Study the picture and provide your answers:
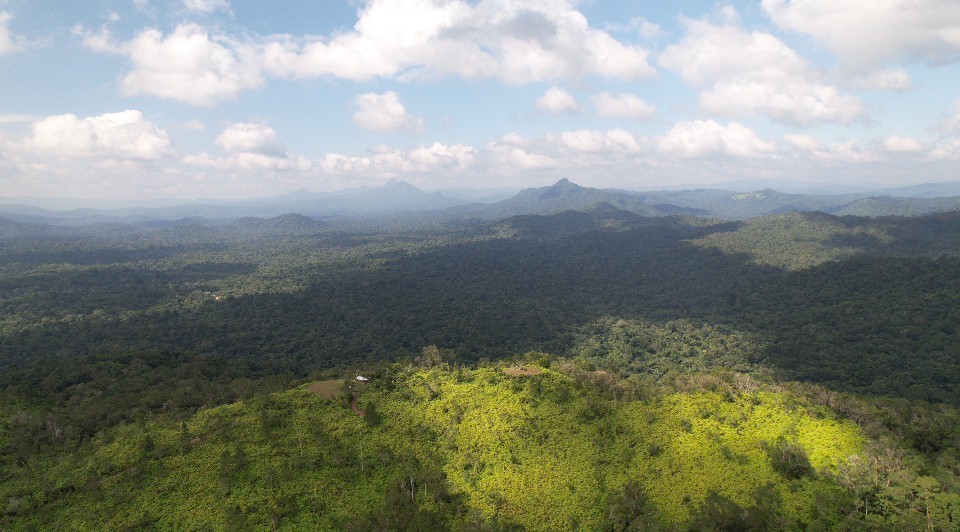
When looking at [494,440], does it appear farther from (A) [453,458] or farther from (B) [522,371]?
(B) [522,371]

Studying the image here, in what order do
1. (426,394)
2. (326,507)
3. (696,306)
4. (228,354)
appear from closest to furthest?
(326,507), (426,394), (228,354), (696,306)

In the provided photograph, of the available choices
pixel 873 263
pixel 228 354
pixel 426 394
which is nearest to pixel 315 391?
pixel 426 394

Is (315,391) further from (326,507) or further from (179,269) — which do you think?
(179,269)

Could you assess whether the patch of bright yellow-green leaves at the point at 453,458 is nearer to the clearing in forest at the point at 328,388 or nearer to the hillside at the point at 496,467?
the hillside at the point at 496,467

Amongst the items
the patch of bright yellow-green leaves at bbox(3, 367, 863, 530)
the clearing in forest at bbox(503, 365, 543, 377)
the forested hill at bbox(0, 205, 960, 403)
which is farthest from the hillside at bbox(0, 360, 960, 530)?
the forested hill at bbox(0, 205, 960, 403)

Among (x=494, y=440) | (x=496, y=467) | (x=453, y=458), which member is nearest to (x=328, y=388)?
(x=453, y=458)

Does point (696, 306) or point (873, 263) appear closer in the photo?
point (873, 263)
